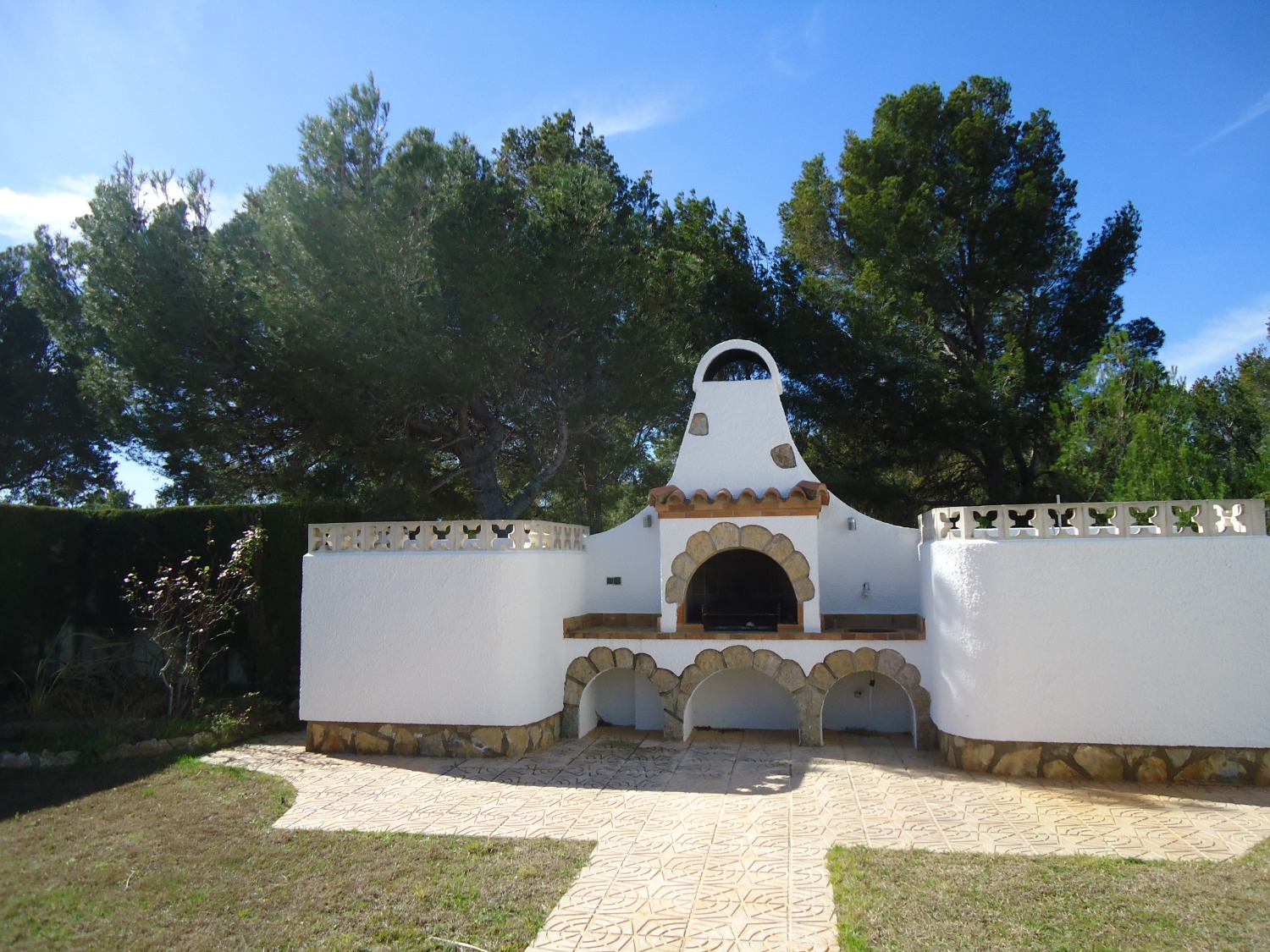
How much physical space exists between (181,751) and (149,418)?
651 centimetres

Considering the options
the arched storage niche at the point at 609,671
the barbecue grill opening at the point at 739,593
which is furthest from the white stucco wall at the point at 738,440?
the arched storage niche at the point at 609,671

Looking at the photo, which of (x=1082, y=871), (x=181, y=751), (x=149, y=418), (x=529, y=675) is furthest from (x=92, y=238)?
(x=1082, y=871)

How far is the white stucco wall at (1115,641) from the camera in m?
8.98

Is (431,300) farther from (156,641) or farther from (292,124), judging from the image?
(156,641)

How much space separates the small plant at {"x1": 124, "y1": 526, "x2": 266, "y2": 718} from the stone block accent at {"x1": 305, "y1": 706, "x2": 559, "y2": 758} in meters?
2.79

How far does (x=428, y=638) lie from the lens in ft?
36.7

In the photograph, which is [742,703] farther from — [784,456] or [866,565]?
[784,456]

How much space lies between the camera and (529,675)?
11.2m

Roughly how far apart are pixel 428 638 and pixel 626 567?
145 inches

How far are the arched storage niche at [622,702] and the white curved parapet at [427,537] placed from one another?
2.72 m

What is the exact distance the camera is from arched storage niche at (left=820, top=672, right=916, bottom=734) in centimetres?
1227

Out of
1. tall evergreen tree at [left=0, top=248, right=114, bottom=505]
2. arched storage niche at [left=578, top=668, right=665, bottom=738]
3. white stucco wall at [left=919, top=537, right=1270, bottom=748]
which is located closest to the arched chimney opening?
white stucco wall at [left=919, top=537, right=1270, bottom=748]

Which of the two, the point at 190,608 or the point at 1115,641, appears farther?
the point at 190,608

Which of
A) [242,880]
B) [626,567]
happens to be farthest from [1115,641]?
[242,880]
